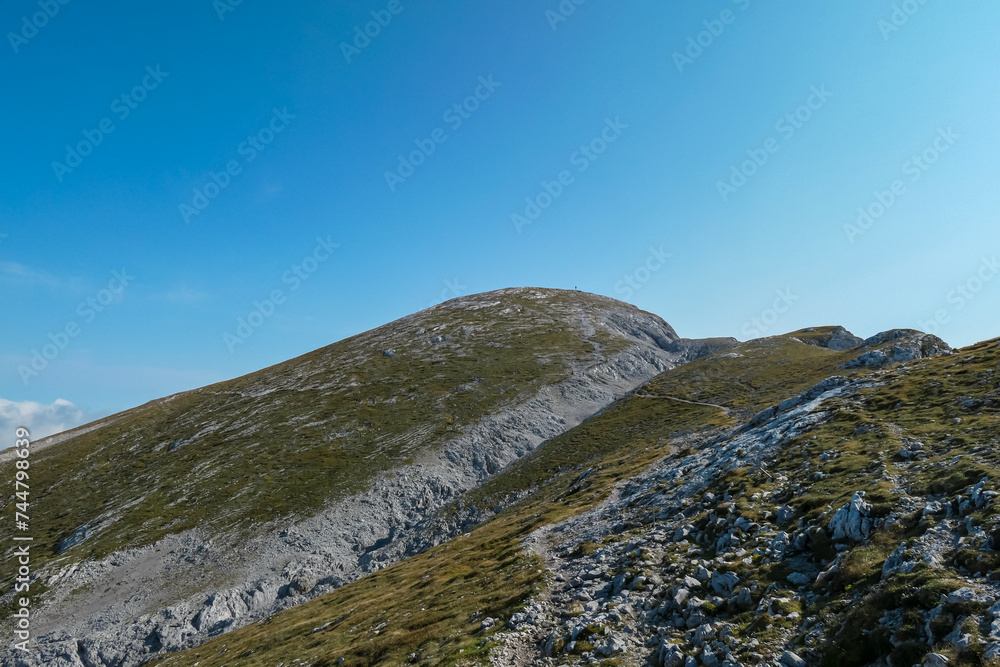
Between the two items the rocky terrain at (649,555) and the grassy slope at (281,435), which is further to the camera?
the grassy slope at (281,435)

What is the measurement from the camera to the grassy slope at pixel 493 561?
28125mm

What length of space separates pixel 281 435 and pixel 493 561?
7537 centimetres

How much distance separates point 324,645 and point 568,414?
7875cm

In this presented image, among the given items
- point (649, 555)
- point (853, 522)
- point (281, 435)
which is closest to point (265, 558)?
point (281, 435)

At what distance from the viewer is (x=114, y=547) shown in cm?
6769

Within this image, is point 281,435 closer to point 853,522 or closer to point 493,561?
point 493,561

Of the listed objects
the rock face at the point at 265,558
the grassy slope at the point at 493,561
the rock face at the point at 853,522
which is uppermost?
the rock face at the point at 265,558

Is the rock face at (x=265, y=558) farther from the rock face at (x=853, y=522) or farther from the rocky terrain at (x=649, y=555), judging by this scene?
the rock face at (x=853, y=522)

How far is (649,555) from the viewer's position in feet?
89.1

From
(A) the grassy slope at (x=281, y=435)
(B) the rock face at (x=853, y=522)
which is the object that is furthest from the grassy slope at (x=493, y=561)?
(A) the grassy slope at (x=281, y=435)

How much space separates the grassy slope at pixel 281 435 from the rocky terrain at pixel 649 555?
490 cm

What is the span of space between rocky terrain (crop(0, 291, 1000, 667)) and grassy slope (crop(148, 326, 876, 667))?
1.09ft

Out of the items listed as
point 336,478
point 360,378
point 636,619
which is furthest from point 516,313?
point 636,619

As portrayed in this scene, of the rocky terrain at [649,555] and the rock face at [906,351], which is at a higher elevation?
the rocky terrain at [649,555]
